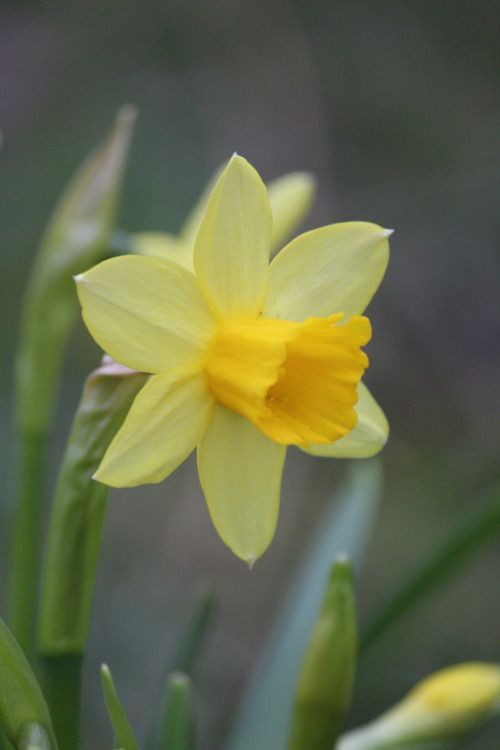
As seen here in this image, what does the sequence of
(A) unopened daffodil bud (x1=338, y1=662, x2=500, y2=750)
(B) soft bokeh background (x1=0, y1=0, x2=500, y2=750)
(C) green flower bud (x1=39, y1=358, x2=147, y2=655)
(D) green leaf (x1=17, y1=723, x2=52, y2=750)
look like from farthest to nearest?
(B) soft bokeh background (x1=0, y1=0, x2=500, y2=750)
(A) unopened daffodil bud (x1=338, y1=662, x2=500, y2=750)
(C) green flower bud (x1=39, y1=358, x2=147, y2=655)
(D) green leaf (x1=17, y1=723, x2=52, y2=750)

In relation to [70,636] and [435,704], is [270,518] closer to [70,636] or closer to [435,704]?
[70,636]

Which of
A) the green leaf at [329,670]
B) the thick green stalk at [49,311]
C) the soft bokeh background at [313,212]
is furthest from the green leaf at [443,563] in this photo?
the soft bokeh background at [313,212]

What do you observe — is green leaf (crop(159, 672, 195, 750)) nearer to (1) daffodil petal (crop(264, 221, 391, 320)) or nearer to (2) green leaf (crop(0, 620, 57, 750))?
(2) green leaf (crop(0, 620, 57, 750))

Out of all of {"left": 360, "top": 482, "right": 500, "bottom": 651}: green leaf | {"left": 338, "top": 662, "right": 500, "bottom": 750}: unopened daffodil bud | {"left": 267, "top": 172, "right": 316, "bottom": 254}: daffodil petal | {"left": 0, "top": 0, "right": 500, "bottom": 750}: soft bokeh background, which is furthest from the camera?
{"left": 0, "top": 0, "right": 500, "bottom": 750}: soft bokeh background

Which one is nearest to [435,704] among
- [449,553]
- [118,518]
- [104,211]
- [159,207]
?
[449,553]

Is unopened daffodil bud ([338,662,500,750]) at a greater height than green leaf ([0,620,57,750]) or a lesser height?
lesser

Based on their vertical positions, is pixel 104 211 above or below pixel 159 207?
above

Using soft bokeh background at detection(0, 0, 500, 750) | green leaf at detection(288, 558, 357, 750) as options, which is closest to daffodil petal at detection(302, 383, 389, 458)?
green leaf at detection(288, 558, 357, 750)
